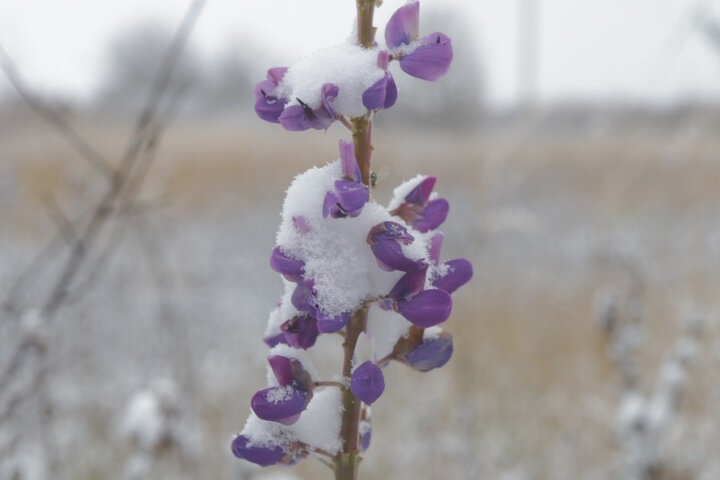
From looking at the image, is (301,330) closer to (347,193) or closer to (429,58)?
(347,193)

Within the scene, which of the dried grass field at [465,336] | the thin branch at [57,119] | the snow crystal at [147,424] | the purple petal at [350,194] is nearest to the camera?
the purple petal at [350,194]

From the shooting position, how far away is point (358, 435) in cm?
59

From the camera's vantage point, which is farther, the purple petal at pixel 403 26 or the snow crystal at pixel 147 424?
the snow crystal at pixel 147 424

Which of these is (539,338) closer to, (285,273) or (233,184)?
(285,273)

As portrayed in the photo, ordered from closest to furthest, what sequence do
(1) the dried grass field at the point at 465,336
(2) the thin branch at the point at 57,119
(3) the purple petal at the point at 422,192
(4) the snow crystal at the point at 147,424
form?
(3) the purple petal at the point at 422,192
(2) the thin branch at the point at 57,119
(4) the snow crystal at the point at 147,424
(1) the dried grass field at the point at 465,336

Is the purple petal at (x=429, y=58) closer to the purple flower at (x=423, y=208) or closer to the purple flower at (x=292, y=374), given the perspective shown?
the purple flower at (x=423, y=208)

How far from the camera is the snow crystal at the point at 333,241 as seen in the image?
1.80 ft

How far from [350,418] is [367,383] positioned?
2.0 inches

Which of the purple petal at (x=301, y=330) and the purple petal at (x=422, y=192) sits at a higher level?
the purple petal at (x=422, y=192)

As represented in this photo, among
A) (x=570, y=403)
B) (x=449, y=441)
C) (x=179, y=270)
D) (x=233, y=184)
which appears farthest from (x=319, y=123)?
(x=233, y=184)

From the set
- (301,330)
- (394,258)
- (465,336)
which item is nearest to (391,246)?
(394,258)

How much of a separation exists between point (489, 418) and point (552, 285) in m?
3.35

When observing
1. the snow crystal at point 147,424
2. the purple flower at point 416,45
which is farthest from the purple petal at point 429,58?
the snow crystal at point 147,424

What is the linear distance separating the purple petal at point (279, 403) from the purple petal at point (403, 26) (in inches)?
11.7
